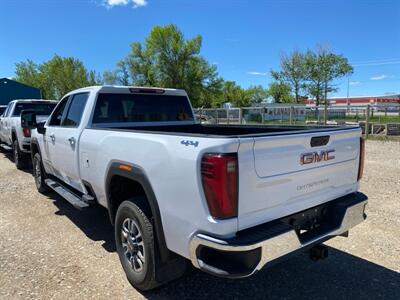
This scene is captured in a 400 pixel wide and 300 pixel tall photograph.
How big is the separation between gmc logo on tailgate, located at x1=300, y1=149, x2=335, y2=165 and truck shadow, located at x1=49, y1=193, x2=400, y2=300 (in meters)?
1.32

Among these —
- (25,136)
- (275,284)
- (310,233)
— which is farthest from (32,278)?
(25,136)

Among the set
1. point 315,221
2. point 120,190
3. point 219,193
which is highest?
point 219,193

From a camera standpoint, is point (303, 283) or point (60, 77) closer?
point (303, 283)

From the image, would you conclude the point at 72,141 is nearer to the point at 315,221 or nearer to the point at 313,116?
the point at 315,221

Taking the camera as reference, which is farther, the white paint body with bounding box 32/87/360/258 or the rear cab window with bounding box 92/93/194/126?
the rear cab window with bounding box 92/93/194/126

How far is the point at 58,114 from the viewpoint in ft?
19.6

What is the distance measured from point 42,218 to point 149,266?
11.0 feet

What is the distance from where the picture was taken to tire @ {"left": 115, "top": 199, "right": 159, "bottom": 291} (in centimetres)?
317

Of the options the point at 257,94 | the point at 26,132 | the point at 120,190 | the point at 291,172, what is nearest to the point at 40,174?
the point at 26,132

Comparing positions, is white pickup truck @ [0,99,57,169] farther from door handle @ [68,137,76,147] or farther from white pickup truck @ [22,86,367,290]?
white pickup truck @ [22,86,367,290]

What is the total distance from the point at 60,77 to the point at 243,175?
195 ft

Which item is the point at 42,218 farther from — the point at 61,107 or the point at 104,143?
the point at 104,143

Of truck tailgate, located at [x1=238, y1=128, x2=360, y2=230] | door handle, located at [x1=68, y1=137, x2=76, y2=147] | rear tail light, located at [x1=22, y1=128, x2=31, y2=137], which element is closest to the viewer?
truck tailgate, located at [x1=238, y1=128, x2=360, y2=230]

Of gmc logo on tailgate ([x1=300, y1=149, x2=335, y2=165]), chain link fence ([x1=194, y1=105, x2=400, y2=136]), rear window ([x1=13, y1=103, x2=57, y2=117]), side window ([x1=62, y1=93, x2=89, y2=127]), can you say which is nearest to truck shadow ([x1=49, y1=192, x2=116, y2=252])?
side window ([x1=62, y1=93, x2=89, y2=127])
